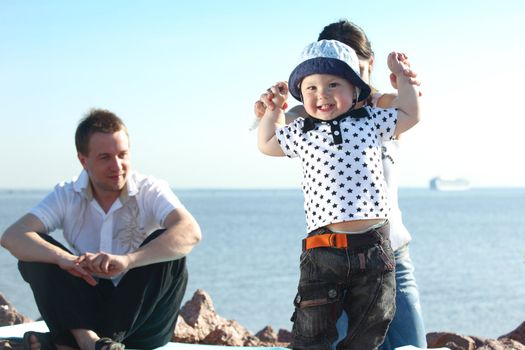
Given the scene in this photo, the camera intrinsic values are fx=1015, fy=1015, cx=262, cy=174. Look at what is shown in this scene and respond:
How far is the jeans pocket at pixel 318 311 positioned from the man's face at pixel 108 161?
1.51 meters

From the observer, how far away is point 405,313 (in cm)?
451

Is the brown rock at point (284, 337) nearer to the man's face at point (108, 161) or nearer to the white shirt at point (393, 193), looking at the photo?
the man's face at point (108, 161)

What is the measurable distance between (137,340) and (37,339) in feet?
1.69

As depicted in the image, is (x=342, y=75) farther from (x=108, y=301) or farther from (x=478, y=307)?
(x=478, y=307)

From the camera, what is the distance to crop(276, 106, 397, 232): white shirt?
12.9 feet

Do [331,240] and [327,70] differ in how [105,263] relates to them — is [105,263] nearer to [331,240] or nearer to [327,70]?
[331,240]

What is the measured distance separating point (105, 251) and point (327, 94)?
1.71m

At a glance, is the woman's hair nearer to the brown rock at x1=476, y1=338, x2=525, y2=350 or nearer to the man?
the man

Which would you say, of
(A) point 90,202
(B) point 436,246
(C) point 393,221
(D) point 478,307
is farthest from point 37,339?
(B) point 436,246

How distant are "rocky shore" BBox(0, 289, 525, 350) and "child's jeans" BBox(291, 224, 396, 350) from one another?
6.46ft

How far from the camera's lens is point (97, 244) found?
521 cm

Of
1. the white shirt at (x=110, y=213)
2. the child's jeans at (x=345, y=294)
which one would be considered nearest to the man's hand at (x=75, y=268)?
the white shirt at (x=110, y=213)

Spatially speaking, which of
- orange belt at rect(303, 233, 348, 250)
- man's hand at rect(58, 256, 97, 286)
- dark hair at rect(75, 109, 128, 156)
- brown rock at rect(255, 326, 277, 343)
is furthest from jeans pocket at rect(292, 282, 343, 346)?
brown rock at rect(255, 326, 277, 343)

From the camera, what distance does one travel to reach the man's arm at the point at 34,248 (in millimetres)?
4770
